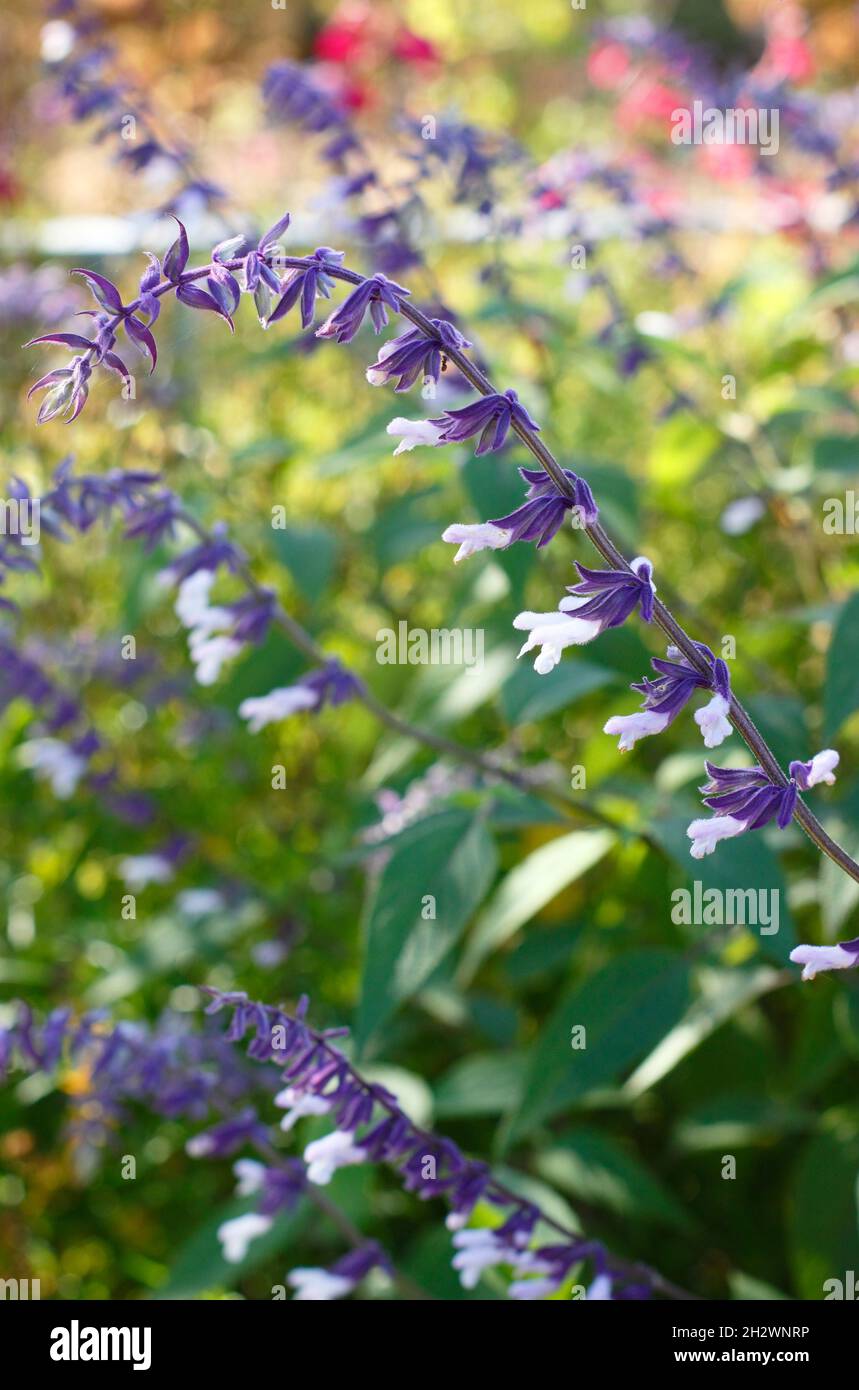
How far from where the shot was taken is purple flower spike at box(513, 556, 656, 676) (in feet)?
3.63

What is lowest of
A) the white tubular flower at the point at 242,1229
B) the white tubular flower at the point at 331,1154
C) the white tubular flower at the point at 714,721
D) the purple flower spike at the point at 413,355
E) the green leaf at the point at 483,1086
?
the white tubular flower at the point at 242,1229

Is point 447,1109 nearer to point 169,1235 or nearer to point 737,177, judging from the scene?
point 169,1235

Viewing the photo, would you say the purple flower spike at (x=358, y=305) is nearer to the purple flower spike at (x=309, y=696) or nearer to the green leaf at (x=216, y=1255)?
the purple flower spike at (x=309, y=696)

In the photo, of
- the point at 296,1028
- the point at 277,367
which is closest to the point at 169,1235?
the point at 296,1028

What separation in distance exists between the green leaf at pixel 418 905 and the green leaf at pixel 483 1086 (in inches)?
19.2

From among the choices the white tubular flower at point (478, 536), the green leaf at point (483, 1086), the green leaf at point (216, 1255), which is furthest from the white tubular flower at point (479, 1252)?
the white tubular flower at point (478, 536)

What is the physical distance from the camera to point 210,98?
31.6 feet

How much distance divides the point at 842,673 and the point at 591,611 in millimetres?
856

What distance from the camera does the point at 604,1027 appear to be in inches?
76.4

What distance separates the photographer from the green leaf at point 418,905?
5.62ft

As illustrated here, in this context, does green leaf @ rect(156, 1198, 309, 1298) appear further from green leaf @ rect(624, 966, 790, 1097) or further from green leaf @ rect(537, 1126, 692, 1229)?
green leaf @ rect(624, 966, 790, 1097)

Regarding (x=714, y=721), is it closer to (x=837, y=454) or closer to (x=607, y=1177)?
(x=607, y=1177)
